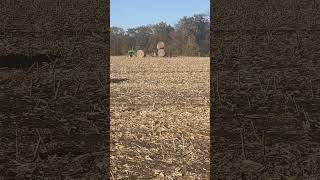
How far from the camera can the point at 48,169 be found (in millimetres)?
6180

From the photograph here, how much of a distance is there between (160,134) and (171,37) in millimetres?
53613

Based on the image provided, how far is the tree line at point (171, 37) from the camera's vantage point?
44.2 m

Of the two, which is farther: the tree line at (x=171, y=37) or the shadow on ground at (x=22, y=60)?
the tree line at (x=171, y=37)

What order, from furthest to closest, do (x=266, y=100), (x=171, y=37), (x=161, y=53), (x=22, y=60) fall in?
(x=171, y=37)
(x=161, y=53)
(x=22, y=60)
(x=266, y=100)

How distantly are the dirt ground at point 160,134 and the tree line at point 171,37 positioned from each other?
2935 centimetres

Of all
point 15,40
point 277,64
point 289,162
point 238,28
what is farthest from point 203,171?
point 238,28

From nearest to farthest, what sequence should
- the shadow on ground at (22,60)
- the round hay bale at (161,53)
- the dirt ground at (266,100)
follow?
the dirt ground at (266,100) → the shadow on ground at (22,60) → the round hay bale at (161,53)

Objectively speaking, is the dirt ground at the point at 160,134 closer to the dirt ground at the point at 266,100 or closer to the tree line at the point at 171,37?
the dirt ground at the point at 266,100

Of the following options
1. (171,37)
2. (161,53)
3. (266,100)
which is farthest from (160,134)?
Result: (171,37)

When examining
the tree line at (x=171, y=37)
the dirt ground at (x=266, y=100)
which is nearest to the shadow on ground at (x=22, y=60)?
the dirt ground at (x=266, y=100)

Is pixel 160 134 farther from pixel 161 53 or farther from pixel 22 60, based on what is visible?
pixel 161 53

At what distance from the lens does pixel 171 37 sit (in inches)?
2405

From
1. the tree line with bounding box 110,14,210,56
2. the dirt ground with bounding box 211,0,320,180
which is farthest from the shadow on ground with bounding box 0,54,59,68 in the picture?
the tree line with bounding box 110,14,210,56

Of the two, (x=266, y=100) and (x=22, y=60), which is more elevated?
(x=22, y=60)
